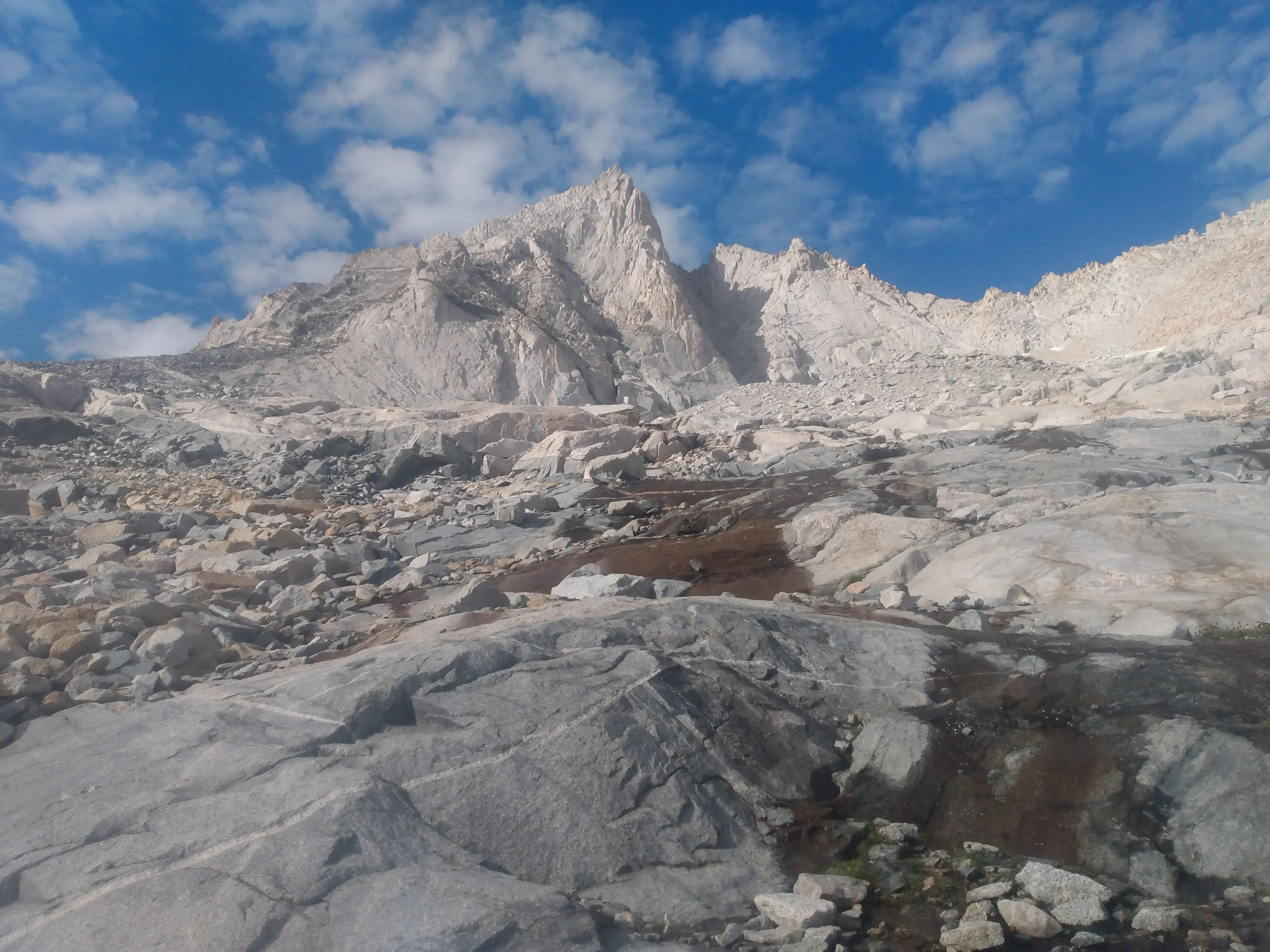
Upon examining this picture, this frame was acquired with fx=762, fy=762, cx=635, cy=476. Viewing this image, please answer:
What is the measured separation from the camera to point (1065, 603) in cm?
779

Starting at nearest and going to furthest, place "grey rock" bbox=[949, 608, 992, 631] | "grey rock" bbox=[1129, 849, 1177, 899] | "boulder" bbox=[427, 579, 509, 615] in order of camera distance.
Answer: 1. "grey rock" bbox=[1129, 849, 1177, 899]
2. "grey rock" bbox=[949, 608, 992, 631]
3. "boulder" bbox=[427, 579, 509, 615]

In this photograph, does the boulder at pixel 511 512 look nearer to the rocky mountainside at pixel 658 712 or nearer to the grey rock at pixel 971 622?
the rocky mountainside at pixel 658 712

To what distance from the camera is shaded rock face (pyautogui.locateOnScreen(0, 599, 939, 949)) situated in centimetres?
359

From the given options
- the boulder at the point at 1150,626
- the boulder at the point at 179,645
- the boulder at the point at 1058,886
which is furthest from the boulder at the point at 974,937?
the boulder at the point at 179,645

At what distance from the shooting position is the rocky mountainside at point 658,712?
12.4 feet

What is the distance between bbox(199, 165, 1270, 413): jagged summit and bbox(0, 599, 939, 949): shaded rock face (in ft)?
109

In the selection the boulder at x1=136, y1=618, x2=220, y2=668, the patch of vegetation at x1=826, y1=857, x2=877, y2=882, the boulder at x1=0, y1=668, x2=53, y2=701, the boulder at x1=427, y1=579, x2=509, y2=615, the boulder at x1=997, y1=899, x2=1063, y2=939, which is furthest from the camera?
the boulder at x1=427, y1=579, x2=509, y2=615

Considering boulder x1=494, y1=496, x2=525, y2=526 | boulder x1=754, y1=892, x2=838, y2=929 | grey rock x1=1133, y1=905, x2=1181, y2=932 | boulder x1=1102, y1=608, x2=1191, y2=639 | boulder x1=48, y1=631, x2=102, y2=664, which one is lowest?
grey rock x1=1133, y1=905, x2=1181, y2=932

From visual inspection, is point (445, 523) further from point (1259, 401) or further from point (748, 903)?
point (1259, 401)

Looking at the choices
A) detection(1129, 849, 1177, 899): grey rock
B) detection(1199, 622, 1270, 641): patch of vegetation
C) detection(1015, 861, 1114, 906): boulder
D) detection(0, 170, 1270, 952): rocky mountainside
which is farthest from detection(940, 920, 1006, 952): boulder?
detection(1199, 622, 1270, 641): patch of vegetation

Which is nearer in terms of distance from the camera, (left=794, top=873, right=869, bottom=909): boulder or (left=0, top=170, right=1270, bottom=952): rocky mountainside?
(left=0, top=170, right=1270, bottom=952): rocky mountainside

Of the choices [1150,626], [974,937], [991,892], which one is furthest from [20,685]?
[1150,626]

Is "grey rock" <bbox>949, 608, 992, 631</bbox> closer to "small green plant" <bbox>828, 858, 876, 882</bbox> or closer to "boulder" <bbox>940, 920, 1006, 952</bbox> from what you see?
"small green plant" <bbox>828, 858, 876, 882</bbox>

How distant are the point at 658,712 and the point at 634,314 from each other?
5198 centimetres
